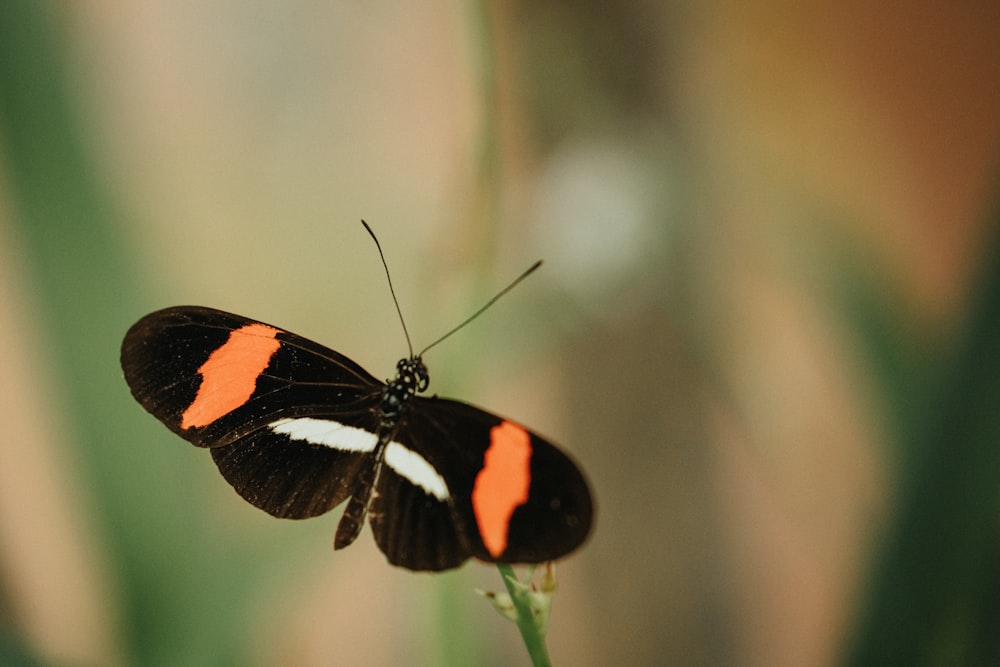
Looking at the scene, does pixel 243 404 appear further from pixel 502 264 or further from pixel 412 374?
pixel 502 264

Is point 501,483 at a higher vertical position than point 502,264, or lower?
lower

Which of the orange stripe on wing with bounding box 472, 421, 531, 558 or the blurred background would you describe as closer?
the orange stripe on wing with bounding box 472, 421, 531, 558

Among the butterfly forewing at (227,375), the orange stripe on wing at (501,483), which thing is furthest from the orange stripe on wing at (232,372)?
the orange stripe on wing at (501,483)

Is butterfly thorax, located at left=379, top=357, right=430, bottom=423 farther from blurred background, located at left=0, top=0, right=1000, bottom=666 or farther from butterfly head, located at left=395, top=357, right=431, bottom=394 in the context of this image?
blurred background, located at left=0, top=0, right=1000, bottom=666

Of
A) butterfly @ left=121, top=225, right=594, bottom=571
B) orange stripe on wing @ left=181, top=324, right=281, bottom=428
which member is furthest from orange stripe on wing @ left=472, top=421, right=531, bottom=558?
orange stripe on wing @ left=181, top=324, right=281, bottom=428

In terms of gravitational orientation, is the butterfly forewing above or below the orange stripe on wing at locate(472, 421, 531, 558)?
above

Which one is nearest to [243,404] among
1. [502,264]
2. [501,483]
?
[501,483]

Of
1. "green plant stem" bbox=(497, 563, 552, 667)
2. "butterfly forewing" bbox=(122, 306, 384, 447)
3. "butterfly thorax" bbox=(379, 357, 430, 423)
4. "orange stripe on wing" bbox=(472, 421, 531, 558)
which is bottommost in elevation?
"green plant stem" bbox=(497, 563, 552, 667)
